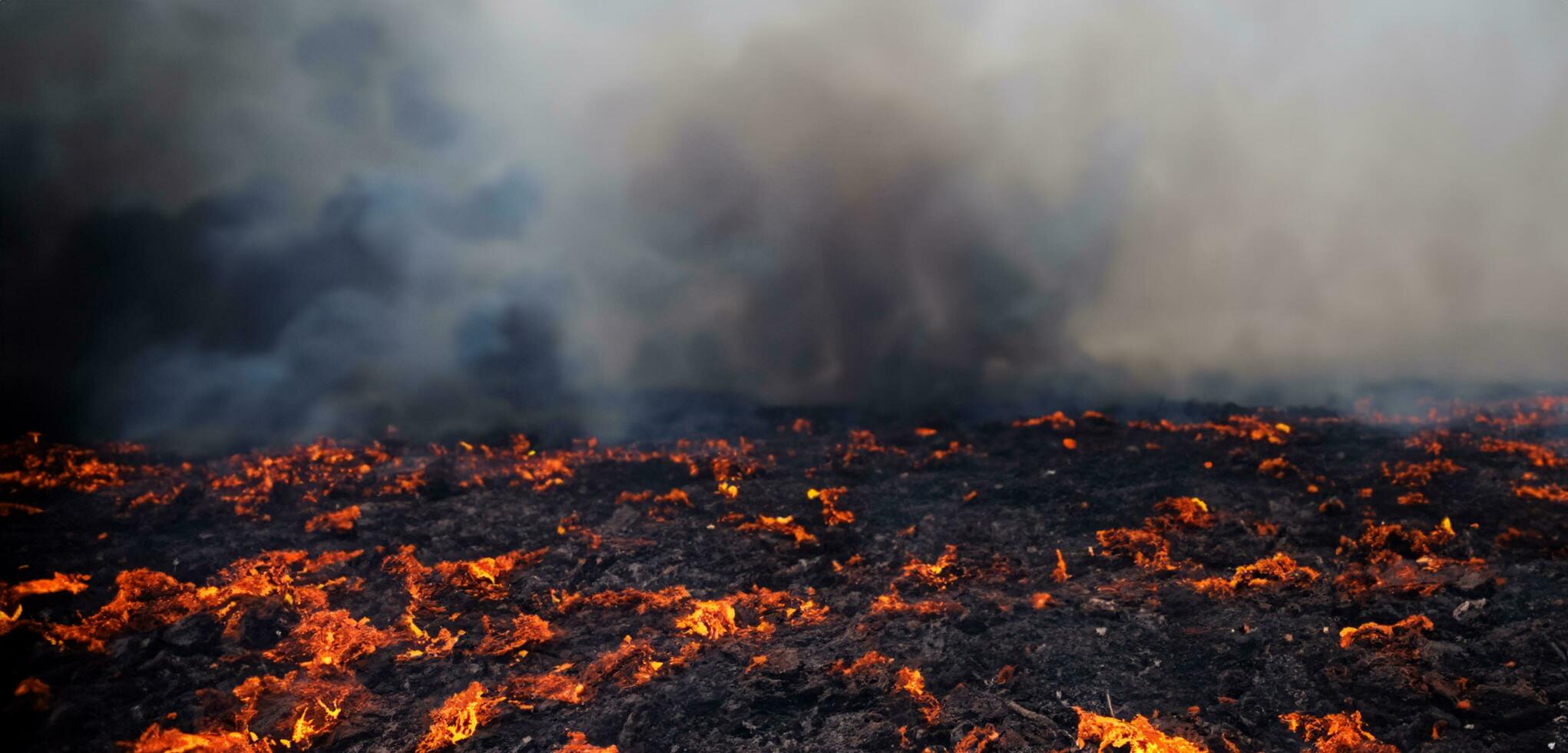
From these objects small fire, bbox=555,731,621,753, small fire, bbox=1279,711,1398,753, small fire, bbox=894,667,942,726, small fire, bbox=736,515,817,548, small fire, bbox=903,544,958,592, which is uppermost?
small fire, bbox=736,515,817,548

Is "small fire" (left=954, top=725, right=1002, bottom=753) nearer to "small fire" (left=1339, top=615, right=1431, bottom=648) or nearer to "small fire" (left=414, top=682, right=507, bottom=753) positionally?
"small fire" (left=1339, top=615, right=1431, bottom=648)

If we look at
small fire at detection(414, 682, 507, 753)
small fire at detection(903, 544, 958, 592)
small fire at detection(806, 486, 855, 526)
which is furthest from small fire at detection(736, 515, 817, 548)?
small fire at detection(414, 682, 507, 753)

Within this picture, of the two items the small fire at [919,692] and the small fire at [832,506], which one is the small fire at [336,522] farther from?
the small fire at [919,692]

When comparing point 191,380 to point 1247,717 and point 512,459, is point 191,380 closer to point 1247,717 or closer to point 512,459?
point 512,459

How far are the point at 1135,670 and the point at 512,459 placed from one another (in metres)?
15.0

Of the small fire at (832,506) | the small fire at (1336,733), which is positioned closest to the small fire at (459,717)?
the small fire at (832,506)

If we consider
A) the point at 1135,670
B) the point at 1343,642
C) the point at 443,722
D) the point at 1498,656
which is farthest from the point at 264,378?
the point at 1498,656

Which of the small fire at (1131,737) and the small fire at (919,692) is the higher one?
the small fire at (919,692)

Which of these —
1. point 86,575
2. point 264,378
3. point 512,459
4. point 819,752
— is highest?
point 264,378

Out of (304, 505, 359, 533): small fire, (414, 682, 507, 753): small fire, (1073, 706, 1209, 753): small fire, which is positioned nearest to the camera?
(1073, 706, 1209, 753): small fire

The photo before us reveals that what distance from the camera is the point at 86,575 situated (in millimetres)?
12617

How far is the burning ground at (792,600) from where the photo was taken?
31.2 feet

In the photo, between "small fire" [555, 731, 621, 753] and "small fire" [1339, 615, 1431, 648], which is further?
"small fire" [1339, 615, 1431, 648]

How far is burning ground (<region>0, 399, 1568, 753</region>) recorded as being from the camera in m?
9.52
